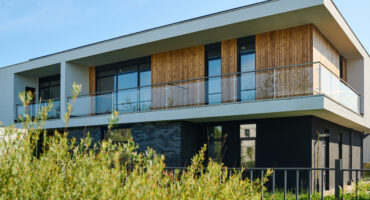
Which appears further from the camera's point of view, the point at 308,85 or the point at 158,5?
the point at 308,85

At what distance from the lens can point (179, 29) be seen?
46.8 feet

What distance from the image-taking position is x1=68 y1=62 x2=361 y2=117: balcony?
1207 centimetres

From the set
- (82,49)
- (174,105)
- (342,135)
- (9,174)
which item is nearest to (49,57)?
(82,49)

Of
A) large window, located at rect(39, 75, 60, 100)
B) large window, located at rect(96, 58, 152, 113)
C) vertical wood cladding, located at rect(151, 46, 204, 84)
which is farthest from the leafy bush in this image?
large window, located at rect(39, 75, 60, 100)

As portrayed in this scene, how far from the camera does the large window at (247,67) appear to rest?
13.2 meters

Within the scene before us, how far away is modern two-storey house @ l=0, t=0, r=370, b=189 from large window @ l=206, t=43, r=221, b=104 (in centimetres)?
4

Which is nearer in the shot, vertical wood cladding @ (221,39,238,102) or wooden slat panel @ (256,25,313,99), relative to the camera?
wooden slat panel @ (256,25,313,99)

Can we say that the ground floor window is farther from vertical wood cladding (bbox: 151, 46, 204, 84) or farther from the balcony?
vertical wood cladding (bbox: 151, 46, 204, 84)

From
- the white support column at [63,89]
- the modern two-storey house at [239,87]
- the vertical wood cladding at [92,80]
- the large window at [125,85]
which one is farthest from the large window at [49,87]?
the large window at [125,85]

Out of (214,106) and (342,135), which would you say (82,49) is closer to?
(214,106)

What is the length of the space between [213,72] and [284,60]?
9.15 ft

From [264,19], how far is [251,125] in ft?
12.2

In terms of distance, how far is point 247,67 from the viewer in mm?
14227

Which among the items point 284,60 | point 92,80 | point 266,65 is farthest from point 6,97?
point 284,60
